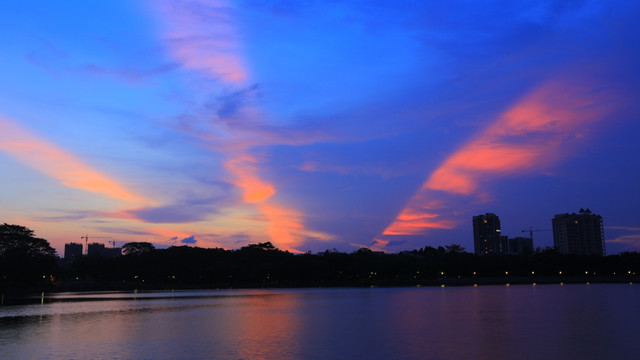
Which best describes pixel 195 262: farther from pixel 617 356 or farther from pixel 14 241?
pixel 617 356

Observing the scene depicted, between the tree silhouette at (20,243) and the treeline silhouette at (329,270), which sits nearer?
the tree silhouette at (20,243)

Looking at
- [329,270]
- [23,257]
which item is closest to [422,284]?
[329,270]

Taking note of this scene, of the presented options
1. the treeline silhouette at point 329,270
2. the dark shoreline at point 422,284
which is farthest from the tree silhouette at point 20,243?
the treeline silhouette at point 329,270

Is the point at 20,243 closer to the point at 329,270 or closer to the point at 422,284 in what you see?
the point at 329,270

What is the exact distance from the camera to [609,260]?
165 meters

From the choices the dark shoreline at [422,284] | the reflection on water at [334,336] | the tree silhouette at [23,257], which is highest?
the tree silhouette at [23,257]

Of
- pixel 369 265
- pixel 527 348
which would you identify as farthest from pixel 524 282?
pixel 527 348

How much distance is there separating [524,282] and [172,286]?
96.6 m

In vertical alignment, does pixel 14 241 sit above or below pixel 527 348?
above

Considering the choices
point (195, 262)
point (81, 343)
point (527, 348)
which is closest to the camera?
point (527, 348)

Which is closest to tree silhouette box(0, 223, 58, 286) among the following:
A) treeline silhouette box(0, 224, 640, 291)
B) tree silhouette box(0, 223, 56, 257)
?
tree silhouette box(0, 223, 56, 257)

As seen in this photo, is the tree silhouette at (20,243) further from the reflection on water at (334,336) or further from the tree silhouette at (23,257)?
the reflection on water at (334,336)

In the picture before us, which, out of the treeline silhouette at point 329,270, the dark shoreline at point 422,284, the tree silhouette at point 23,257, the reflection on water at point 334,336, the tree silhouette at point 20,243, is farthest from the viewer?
the treeline silhouette at point 329,270

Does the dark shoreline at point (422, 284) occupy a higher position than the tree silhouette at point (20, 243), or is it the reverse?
the tree silhouette at point (20, 243)
